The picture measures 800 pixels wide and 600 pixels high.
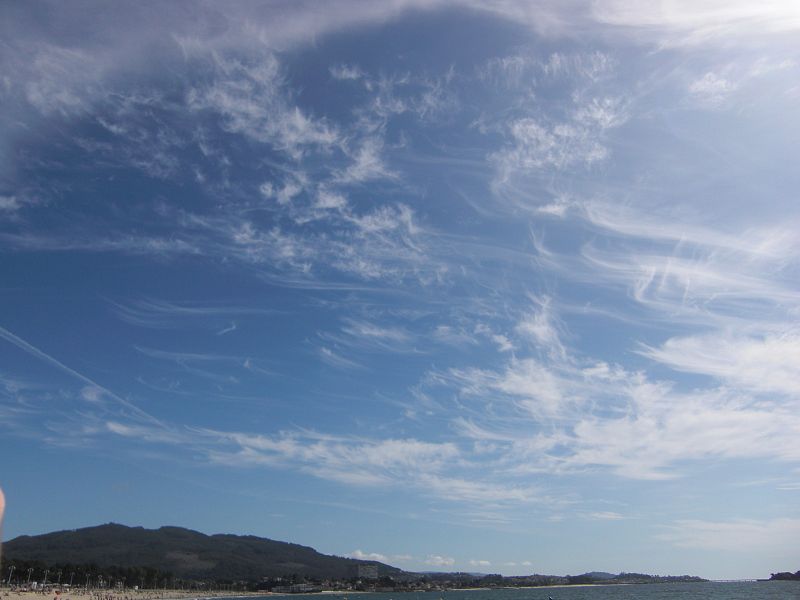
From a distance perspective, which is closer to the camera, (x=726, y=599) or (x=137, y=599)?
(x=726, y=599)

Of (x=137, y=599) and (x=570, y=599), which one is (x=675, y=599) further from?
(x=137, y=599)

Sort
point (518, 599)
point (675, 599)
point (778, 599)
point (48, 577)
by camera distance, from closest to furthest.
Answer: point (778, 599) < point (675, 599) < point (518, 599) < point (48, 577)

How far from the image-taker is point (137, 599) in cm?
15688

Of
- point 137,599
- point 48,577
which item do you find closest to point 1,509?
point 137,599

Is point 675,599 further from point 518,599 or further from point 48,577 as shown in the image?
point 48,577

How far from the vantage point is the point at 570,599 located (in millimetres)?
164125

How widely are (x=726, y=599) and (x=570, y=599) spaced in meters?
49.6

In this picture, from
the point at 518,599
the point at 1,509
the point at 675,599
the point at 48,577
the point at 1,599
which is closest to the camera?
the point at 1,509

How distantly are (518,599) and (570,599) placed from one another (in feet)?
43.5

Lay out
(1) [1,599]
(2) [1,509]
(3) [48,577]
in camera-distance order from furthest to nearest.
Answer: (3) [48,577], (1) [1,599], (2) [1,509]

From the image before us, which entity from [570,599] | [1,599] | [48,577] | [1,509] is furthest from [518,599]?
[1,509]

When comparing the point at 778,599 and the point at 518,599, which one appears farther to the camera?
the point at 518,599

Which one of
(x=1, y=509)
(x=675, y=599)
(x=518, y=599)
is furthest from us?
(x=518, y=599)

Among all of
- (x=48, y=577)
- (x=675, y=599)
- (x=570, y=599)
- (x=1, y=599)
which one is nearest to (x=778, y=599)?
(x=675, y=599)
